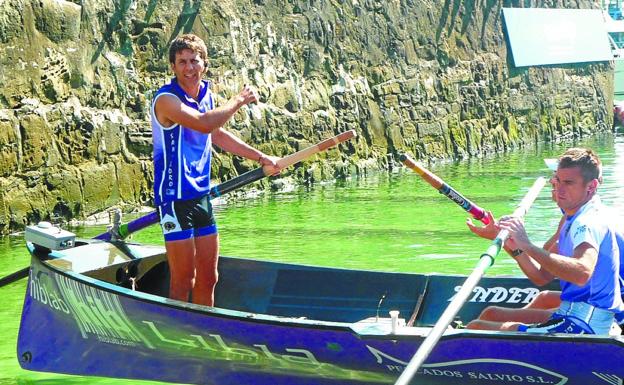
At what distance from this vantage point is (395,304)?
725 cm

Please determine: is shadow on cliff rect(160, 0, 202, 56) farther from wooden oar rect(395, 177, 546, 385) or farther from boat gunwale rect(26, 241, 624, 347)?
wooden oar rect(395, 177, 546, 385)

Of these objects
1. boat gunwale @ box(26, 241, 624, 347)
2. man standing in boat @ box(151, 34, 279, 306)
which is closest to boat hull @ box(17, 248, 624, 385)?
boat gunwale @ box(26, 241, 624, 347)

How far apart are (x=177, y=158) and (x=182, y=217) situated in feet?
1.18

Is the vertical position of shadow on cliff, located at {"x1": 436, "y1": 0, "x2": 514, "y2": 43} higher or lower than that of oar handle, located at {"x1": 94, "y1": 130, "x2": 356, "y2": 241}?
higher

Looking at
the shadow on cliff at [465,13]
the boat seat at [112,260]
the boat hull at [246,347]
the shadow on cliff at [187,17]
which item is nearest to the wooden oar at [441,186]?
the boat hull at [246,347]

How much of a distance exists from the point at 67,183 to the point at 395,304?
6.75m

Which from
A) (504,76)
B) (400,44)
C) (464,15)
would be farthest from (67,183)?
(504,76)

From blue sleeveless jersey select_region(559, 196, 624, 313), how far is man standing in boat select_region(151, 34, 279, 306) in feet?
7.11

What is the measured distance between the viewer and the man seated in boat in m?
5.15

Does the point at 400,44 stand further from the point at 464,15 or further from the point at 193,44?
the point at 193,44

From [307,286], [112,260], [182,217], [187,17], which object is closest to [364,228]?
[187,17]

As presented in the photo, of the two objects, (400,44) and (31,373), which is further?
(400,44)

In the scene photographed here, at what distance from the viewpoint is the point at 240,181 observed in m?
7.55

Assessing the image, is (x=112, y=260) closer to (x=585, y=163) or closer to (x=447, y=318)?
(x=447, y=318)
